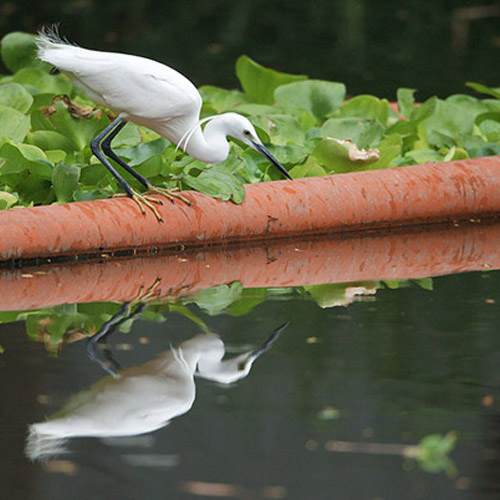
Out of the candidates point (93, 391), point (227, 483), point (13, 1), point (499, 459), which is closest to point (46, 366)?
point (93, 391)

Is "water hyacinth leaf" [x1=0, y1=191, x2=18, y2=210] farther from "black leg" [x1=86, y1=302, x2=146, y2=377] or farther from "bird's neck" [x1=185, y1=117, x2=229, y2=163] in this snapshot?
"black leg" [x1=86, y1=302, x2=146, y2=377]

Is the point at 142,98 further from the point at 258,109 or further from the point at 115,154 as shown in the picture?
the point at 258,109

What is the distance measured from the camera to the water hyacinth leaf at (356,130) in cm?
616

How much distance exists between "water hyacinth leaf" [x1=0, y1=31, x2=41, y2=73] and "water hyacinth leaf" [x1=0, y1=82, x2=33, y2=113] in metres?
1.20

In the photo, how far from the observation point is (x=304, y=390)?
3.52 m

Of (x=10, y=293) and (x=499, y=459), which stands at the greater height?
(x=499, y=459)

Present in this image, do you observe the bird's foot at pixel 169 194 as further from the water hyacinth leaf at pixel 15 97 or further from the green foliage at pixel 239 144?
the water hyacinth leaf at pixel 15 97

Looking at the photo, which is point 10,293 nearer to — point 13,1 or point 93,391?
point 93,391

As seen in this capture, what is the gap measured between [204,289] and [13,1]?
34.5 feet

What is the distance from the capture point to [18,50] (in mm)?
7570

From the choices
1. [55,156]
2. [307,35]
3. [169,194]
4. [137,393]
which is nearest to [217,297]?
[169,194]

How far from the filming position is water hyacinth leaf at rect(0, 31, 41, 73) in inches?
297

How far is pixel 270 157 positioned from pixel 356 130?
3.67 ft

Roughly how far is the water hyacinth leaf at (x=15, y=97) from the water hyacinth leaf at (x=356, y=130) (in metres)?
1.43
